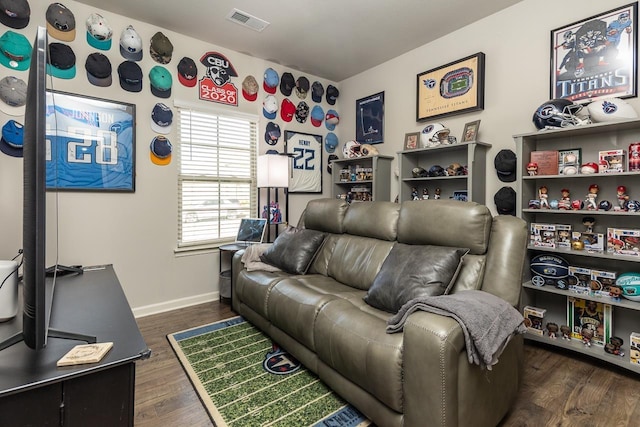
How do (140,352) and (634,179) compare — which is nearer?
(140,352)

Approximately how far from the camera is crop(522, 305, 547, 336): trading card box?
240cm

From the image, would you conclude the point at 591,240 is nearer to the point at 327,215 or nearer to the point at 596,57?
the point at 596,57

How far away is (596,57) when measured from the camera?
91.6 inches

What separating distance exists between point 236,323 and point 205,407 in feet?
3.62

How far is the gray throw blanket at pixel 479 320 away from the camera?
1260 mm

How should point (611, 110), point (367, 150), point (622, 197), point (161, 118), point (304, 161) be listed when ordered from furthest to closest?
point (304, 161), point (367, 150), point (161, 118), point (622, 197), point (611, 110)

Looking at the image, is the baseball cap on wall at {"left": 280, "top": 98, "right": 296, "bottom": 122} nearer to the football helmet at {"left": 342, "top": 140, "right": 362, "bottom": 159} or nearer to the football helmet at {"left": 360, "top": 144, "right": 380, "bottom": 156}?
the football helmet at {"left": 342, "top": 140, "right": 362, "bottom": 159}

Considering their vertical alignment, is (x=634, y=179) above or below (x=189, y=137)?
below

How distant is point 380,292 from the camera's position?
1826 mm

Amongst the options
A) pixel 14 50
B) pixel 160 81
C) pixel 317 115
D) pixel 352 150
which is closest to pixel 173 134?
pixel 160 81

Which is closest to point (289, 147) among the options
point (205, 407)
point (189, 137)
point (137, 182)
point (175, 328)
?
point (189, 137)

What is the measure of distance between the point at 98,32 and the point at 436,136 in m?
3.13

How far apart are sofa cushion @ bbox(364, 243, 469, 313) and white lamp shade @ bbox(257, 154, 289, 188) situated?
5.76ft

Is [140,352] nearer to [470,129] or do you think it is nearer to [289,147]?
[470,129]
